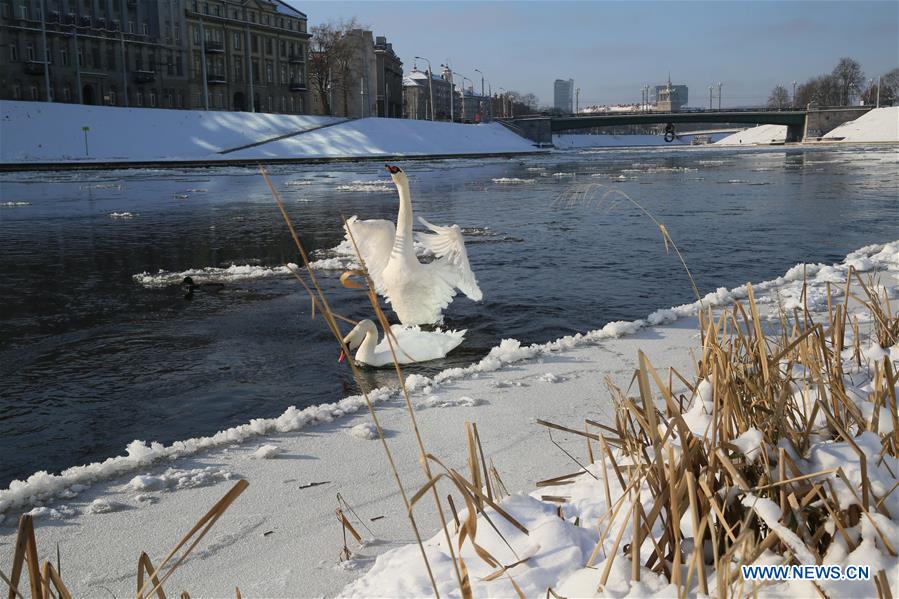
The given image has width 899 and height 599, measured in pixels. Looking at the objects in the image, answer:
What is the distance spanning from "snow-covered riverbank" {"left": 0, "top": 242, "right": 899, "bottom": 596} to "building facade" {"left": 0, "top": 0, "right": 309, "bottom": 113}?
5957 centimetres

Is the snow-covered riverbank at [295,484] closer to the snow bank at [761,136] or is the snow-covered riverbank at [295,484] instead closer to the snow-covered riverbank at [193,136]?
the snow-covered riverbank at [193,136]

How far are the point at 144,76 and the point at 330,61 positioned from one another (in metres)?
24.3

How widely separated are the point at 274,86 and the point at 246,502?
79.3 meters

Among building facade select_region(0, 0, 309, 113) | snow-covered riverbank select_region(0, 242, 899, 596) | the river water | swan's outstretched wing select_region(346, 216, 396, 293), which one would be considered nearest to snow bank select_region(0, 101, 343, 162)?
building facade select_region(0, 0, 309, 113)

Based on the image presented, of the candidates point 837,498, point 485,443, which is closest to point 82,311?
point 485,443

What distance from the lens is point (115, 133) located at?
5050 cm

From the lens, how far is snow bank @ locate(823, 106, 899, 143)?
73500mm

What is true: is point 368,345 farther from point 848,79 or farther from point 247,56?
point 848,79

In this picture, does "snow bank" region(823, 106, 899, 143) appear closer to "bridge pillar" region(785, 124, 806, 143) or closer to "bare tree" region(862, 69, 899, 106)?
"bridge pillar" region(785, 124, 806, 143)

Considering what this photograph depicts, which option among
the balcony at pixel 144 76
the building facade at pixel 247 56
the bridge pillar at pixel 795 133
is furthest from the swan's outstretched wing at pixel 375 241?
the bridge pillar at pixel 795 133

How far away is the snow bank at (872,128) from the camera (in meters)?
73.5

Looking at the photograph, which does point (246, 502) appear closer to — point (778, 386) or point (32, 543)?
point (32, 543)

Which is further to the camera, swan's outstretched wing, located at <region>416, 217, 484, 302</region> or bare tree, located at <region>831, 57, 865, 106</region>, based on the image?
bare tree, located at <region>831, 57, 865, 106</region>

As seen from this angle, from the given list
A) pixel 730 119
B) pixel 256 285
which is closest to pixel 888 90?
pixel 730 119
